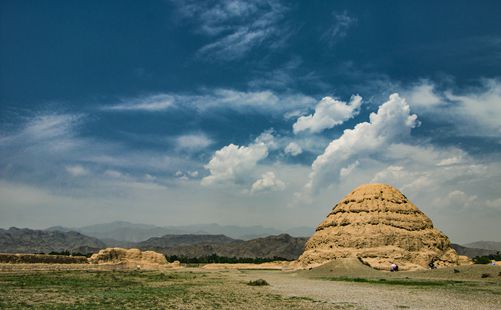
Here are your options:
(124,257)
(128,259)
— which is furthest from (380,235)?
(124,257)

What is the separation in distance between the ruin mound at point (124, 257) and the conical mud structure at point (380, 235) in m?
31.5

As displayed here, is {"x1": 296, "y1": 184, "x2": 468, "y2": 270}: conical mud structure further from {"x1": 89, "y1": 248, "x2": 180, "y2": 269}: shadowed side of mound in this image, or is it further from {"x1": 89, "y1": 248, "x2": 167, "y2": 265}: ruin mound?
{"x1": 89, "y1": 248, "x2": 167, "y2": 265}: ruin mound

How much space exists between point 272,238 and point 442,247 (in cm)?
13193

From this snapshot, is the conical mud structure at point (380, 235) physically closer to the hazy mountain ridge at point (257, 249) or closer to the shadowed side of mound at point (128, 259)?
the shadowed side of mound at point (128, 259)

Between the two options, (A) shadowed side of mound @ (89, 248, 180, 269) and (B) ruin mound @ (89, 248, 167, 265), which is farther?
(B) ruin mound @ (89, 248, 167, 265)

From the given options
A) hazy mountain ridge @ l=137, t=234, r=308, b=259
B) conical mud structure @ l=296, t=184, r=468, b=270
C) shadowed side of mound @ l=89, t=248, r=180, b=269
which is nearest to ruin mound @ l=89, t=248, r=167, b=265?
shadowed side of mound @ l=89, t=248, r=180, b=269

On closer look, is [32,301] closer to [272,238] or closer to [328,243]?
[328,243]

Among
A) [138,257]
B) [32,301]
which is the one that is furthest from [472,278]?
[138,257]

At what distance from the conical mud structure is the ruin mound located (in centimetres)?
3147

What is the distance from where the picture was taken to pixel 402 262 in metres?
57.1

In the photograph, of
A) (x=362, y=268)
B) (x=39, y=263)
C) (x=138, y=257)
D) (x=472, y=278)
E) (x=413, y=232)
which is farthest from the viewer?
(x=138, y=257)

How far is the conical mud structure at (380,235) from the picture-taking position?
5891cm

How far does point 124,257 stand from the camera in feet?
256

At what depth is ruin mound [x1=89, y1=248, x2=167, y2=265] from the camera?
237 ft
